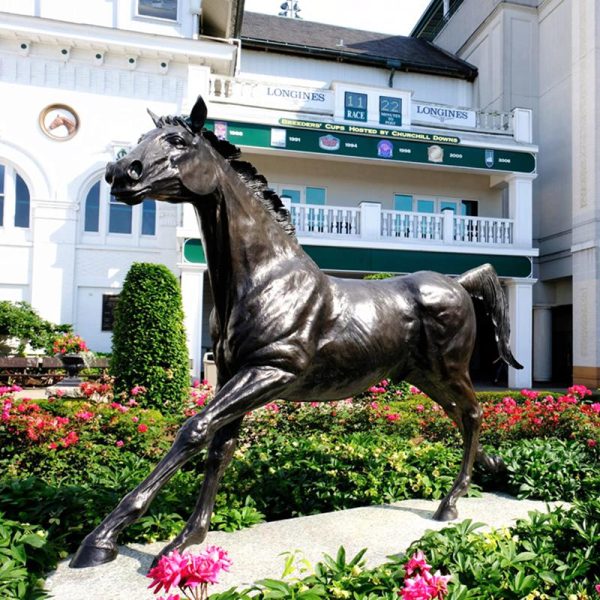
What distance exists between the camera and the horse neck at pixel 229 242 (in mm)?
2945

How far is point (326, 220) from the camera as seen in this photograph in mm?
15914

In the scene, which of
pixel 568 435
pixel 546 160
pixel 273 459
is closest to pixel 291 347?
pixel 273 459

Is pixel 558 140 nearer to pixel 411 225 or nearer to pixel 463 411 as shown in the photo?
pixel 411 225

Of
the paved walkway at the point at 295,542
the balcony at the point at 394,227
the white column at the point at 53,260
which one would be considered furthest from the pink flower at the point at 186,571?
the white column at the point at 53,260

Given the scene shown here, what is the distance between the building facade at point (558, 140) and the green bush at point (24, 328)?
15.5 m

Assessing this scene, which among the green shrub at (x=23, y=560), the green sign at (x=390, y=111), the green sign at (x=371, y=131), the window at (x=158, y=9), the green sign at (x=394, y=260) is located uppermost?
the window at (x=158, y=9)

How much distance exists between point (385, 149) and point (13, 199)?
1103 cm

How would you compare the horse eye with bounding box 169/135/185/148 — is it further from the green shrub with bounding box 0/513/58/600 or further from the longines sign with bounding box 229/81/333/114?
the longines sign with bounding box 229/81/333/114

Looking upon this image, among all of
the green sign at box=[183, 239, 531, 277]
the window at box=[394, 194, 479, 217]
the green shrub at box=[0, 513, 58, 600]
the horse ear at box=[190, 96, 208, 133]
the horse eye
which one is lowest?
the green shrub at box=[0, 513, 58, 600]

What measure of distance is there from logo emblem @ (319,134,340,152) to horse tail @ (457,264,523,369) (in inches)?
494

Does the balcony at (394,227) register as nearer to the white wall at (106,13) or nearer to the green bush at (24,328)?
the white wall at (106,13)

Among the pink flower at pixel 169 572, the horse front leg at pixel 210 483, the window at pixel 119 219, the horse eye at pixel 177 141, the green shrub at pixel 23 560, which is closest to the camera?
the pink flower at pixel 169 572

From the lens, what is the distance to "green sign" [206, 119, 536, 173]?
50.5 ft

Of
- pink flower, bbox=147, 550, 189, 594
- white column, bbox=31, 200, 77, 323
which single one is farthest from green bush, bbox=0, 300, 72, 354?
pink flower, bbox=147, 550, 189, 594
